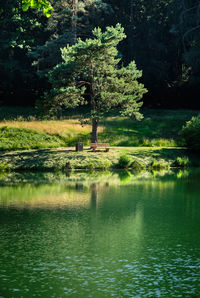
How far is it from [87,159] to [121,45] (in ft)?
93.5

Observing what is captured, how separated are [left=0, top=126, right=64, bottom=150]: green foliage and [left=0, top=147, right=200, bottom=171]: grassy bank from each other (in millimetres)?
2038

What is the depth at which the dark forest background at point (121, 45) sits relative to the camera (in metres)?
54.3

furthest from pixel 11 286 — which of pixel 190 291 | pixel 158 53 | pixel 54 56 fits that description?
pixel 158 53

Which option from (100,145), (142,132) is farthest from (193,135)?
(142,132)

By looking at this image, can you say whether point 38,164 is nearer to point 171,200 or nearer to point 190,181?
point 190,181

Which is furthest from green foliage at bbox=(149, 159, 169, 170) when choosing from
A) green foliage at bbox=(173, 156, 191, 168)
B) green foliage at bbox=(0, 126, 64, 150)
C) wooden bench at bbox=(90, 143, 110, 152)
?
green foliage at bbox=(0, 126, 64, 150)

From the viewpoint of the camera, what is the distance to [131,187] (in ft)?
86.3

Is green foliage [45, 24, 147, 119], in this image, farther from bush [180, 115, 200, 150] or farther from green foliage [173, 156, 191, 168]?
green foliage [173, 156, 191, 168]

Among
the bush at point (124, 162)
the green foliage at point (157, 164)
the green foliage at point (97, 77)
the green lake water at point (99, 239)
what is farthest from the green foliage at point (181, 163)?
the green lake water at point (99, 239)

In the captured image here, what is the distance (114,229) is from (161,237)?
175 centimetres

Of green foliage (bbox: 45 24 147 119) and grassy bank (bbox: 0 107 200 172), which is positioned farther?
green foliage (bbox: 45 24 147 119)

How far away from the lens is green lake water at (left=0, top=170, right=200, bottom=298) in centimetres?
1107

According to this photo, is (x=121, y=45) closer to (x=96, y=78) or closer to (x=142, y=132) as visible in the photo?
(x=142, y=132)

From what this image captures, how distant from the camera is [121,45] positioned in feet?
194
